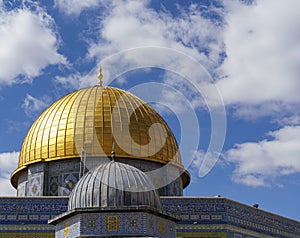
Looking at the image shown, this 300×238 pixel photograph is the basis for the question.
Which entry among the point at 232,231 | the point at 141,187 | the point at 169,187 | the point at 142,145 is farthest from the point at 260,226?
the point at 141,187

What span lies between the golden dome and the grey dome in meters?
7.06

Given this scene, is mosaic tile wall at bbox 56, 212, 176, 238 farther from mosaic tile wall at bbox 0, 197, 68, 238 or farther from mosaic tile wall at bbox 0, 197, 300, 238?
mosaic tile wall at bbox 0, 197, 68, 238

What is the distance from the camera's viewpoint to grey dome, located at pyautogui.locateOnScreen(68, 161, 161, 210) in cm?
1345

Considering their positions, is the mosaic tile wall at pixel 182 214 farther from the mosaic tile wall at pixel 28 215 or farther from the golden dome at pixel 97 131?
the golden dome at pixel 97 131

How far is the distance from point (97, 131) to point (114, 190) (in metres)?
8.62

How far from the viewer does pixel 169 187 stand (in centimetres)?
2236

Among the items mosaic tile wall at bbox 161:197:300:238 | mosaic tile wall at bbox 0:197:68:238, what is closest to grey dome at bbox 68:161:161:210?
mosaic tile wall at bbox 0:197:68:238

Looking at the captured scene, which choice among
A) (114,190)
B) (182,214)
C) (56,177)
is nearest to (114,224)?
(114,190)

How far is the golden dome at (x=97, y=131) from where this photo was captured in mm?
21750

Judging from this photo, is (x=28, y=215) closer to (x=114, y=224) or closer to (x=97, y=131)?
(x=97, y=131)

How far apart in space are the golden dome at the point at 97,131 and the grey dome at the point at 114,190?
706cm

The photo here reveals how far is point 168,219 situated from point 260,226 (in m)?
8.89

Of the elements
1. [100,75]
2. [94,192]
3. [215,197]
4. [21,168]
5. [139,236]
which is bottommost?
[139,236]

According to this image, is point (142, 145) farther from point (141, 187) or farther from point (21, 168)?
point (141, 187)
